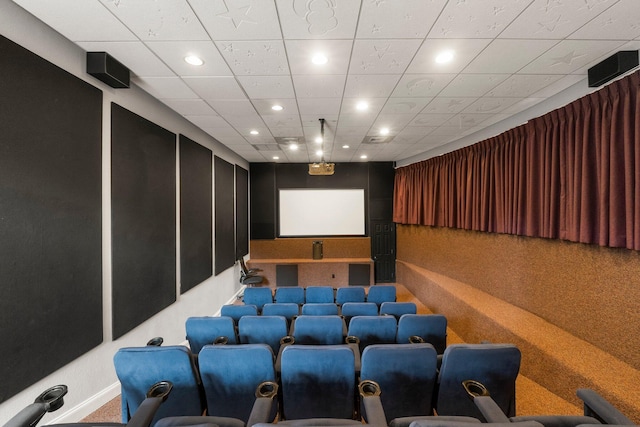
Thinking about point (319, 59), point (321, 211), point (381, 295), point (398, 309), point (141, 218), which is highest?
point (319, 59)

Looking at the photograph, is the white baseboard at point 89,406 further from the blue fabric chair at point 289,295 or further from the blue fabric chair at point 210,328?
the blue fabric chair at point 289,295

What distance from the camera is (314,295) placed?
14.8 ft

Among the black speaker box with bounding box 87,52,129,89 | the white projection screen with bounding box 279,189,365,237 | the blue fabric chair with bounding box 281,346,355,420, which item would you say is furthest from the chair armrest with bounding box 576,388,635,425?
the white projection screen with bounding box 279,189,365,237

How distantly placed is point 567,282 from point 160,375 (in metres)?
4.26

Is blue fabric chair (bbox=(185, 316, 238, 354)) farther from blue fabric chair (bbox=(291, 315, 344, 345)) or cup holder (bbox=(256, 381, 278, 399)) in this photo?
cup holder (bbox=(256, 381, 278, 399))

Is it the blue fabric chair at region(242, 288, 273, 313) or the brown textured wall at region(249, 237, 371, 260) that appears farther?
the brown textured wall at region(249, 237, 371, 260)

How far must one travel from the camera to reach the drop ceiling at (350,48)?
1798 millimetres

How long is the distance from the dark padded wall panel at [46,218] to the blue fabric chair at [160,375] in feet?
2.61

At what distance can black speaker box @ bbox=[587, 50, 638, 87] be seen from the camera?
7.43 ft

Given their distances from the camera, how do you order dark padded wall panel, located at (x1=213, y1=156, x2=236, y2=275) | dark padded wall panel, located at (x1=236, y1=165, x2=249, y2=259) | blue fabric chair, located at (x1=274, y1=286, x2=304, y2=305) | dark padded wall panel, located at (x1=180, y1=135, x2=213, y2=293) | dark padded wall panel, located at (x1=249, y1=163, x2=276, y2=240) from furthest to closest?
dark padded wall panel, located at (x1=249, y1=163, x2=276, y2=240) < dark padded wall panel, located at (x1=236, y1=165, x2=249, y2=259) < dark padded wall panel, located at (x1=213, y1=156, x2=236, y2=275) < blue fabric chair, located at (x1=274, y1=286, x2=304, y2=305) < dark padded wall panel, located at (x1=180, y1=135, x2=213, y2=293)

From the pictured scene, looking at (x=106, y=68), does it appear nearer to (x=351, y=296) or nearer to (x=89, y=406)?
(x=89, y=406)

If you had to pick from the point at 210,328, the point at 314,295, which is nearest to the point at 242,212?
the point at 314,295

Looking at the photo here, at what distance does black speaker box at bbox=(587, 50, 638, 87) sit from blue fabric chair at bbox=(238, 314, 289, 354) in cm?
403

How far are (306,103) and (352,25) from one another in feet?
4.77
